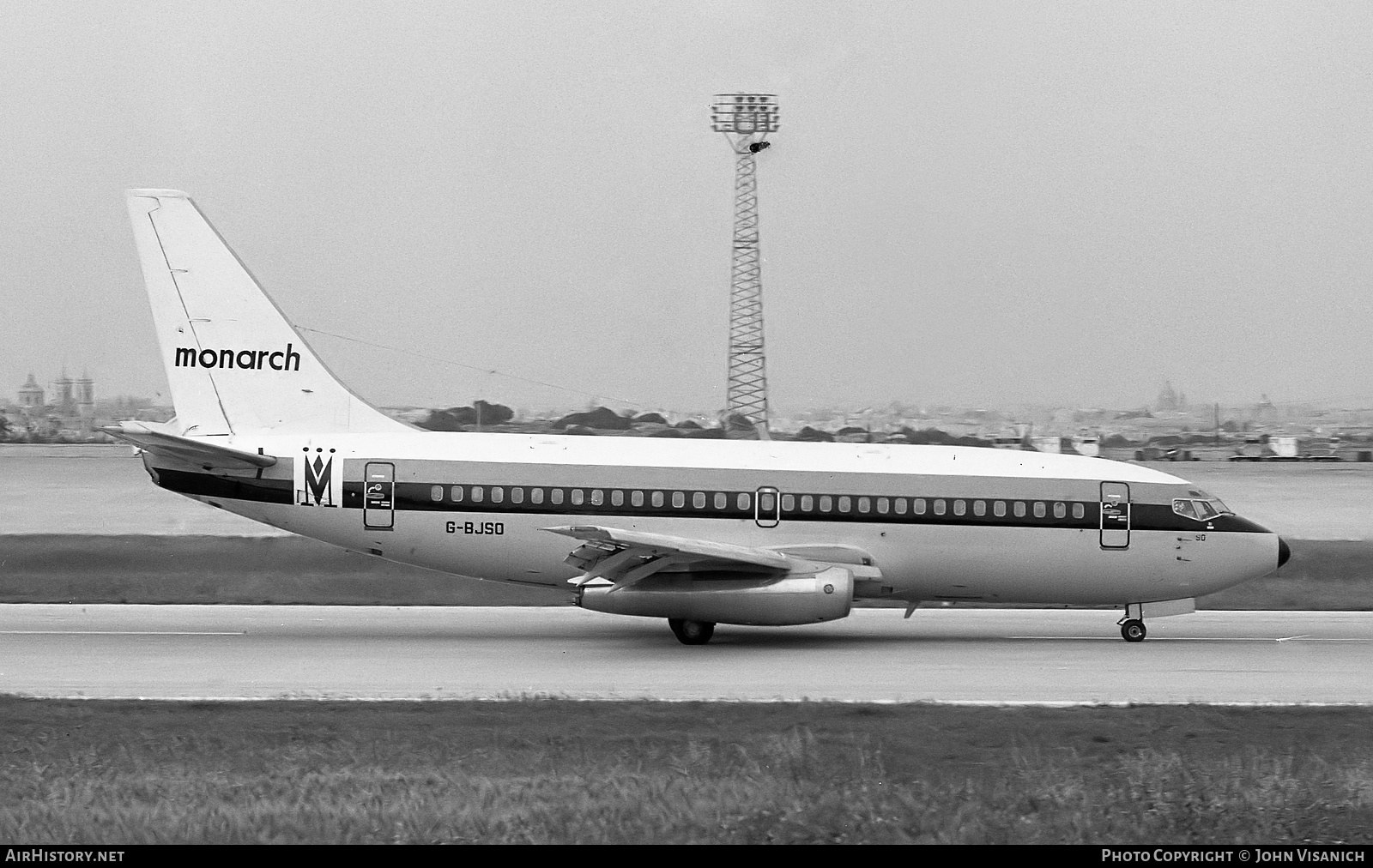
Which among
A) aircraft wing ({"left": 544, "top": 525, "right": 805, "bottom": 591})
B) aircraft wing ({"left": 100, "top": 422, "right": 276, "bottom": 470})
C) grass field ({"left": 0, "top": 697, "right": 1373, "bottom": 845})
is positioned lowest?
grass field ({"left": 0, "top": 697, "right": 1373, "bottom": 845})

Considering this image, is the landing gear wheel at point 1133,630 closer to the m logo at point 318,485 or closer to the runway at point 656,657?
the runway at point 656,657

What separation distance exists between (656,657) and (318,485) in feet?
20.4

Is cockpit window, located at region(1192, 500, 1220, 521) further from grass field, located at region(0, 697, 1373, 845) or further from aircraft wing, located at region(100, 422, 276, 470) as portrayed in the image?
aircraft wing, located at region(100, 422, 276, 470)

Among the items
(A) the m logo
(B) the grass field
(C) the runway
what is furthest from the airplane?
(B) the grass field

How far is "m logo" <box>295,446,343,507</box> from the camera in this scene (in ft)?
73.8

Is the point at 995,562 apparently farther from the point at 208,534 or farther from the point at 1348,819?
the point at 208,534

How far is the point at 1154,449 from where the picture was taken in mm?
35562

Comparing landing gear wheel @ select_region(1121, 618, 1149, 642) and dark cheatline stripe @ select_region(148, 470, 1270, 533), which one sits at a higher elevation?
dark cheatline stripe @ select_region(148, 470, 1270, 533)

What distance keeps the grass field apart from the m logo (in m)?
6.87

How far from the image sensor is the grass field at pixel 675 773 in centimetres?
1026

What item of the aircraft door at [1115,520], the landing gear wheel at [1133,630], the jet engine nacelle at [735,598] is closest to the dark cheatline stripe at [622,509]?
the aircraft door at [1115,520]

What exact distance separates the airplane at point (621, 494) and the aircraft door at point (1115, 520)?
3 centimetres

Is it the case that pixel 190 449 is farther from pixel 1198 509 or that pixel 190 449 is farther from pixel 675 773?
pixel 1198 509
